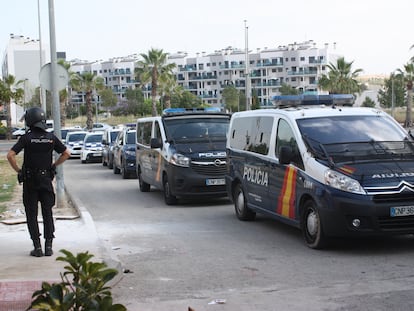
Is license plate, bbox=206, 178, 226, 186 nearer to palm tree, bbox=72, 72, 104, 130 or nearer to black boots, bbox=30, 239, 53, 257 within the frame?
black boots, bbox=30, 239, 53, 257

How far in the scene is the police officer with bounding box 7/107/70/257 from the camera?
831cm

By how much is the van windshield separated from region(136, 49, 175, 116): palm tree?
5345 centimetres

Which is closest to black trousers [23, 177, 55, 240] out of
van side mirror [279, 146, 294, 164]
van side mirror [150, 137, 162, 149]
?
van side mirror [279, 146, 294, 164]

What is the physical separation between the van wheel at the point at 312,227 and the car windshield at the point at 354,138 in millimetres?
726

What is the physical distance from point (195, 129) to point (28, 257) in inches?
279

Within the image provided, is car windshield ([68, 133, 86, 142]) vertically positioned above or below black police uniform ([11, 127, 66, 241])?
below

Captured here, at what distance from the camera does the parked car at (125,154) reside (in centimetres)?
2195

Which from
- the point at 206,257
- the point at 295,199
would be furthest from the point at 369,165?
the point at 206,257

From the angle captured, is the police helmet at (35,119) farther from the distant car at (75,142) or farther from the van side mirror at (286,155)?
the distant car at (75,142)

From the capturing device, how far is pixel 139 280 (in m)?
7.57

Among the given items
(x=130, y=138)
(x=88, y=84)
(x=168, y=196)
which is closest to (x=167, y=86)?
(x=88, y=84)

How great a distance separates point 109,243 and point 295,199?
2.86 metres

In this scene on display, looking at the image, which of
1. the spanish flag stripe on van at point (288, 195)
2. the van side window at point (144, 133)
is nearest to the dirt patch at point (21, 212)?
the van side window at point (144, 133)

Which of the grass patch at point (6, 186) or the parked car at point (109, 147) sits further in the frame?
the parked car at point (109, 147)
